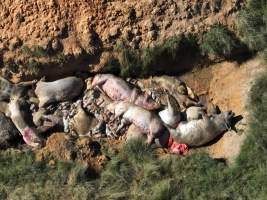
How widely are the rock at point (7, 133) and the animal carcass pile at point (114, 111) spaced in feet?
0.30

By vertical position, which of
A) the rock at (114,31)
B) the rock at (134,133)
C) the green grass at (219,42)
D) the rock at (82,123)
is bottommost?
the rock at (134,133)

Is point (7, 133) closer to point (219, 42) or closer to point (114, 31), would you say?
point (114, 31)

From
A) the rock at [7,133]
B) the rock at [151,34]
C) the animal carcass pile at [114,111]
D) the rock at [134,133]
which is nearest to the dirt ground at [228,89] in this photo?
the animal carcass pile at [114,111]

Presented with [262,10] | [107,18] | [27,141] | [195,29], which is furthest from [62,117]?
[262,10]

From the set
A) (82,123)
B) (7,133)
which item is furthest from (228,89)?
(7,133)

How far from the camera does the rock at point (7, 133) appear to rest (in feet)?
41.7

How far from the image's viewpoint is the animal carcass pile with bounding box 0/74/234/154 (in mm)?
12531

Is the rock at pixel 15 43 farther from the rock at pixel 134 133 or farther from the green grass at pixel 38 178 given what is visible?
the rock at pixel 134 133

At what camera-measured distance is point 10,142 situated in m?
12.8

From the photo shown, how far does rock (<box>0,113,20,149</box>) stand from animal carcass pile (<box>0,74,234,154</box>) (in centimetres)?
9

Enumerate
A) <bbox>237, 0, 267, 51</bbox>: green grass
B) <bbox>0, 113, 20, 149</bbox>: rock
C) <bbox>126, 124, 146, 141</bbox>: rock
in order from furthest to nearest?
1. <bbox>0, 113, 20, 149</bbox>: rock
2. <bbox>126, 124, 146, 141</bbox>: rock
3. <bbox>237, 0, 267, 51</bbox>: green grass

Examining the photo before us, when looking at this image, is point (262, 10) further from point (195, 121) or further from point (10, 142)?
point (10, 142)

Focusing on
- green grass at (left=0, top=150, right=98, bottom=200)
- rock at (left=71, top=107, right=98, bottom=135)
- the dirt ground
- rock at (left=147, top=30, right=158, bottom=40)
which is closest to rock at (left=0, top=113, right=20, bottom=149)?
green grass at (left=0, top=150, right=98, bottom=200)

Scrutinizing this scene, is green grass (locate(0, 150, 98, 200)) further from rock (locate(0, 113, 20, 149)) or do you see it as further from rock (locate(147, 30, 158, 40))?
rock (locate(147, 30, 158, 40))
